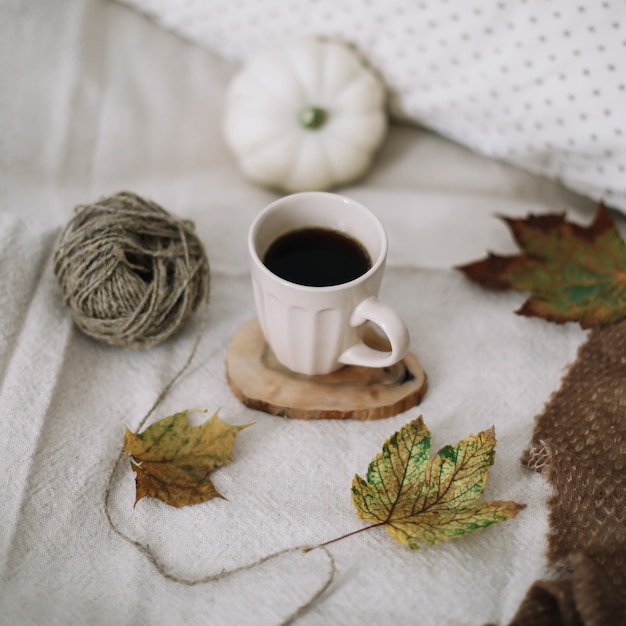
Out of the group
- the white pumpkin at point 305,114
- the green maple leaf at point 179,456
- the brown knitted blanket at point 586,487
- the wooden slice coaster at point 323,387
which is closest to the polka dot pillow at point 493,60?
the white pumpkin at point 305,114

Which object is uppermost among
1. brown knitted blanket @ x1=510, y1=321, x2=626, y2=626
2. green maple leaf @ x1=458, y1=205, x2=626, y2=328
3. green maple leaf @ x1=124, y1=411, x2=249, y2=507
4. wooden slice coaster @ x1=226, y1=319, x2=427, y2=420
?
green maple leaf @ x1=458, y1=205, x2=626, y2=328

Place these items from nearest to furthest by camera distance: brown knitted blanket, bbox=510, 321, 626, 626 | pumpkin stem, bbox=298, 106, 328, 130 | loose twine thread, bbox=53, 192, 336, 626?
brown knitted blanket, bbox=510, 321, 626, 626 → loose twine thread, bbox=53, 192, 336, 626 → pumpkin stem, bbox=298, 106, 328, 130

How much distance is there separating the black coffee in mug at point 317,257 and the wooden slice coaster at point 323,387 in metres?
0.11

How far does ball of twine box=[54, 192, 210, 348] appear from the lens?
2.24 feet

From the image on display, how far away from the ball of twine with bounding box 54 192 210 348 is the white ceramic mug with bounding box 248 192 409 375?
0.10 meters

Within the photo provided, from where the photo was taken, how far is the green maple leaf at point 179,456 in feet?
2.13

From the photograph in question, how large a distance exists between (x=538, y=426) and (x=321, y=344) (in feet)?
0.86

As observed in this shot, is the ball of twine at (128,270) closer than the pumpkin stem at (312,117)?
Yes

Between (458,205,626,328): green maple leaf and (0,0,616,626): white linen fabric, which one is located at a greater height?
(458,205,626,328): green maple leaf

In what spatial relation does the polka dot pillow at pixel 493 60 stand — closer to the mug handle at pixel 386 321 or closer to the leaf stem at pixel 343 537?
the mug handle at pixel 386 321

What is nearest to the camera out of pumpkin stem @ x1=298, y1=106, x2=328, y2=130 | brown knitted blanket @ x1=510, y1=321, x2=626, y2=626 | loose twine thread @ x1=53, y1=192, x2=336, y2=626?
brown knitted blanket @ x1=510, y1=321, x2=626, y2=626

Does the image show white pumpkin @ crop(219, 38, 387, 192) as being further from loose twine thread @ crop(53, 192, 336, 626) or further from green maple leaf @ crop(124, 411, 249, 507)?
green maple leaf @ crop(124, 411, 249, 507)

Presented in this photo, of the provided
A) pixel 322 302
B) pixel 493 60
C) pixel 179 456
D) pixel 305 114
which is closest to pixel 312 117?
pixel 305 114

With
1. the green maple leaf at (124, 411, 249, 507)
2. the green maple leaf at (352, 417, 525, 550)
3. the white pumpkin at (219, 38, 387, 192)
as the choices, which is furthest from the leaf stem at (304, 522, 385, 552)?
the white pumpkin at (219, 38, 387, 192)
